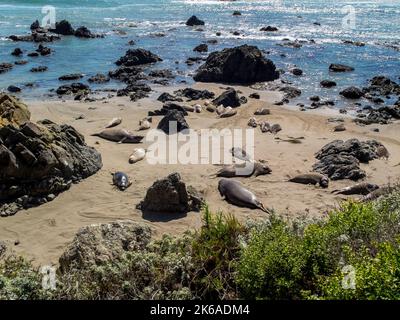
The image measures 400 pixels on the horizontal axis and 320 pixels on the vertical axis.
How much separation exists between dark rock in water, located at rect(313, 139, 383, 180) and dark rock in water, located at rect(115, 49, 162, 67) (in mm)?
15274

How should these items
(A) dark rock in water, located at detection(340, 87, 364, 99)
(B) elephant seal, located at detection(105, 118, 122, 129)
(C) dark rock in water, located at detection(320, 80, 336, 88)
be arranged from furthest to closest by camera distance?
(C) dark rock in water, located at detection(320, 80, 336, 88), (A) dark rock in water, located at detection(340, 87, 364, 99), (B) elephant seal, located at detection(105, 118, 122, 129)

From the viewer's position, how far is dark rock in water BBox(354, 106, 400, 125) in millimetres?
17516

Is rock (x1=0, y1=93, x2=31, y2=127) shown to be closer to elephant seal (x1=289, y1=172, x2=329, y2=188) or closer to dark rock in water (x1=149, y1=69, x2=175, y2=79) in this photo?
elephant seal (x1=289, y1=172, x2=329, y2=188)

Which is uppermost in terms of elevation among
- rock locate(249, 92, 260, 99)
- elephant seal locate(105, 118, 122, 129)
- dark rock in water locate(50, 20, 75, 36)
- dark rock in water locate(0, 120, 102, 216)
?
dark rock in water locate(0, 120, 102, 216)

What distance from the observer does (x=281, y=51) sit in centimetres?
3131

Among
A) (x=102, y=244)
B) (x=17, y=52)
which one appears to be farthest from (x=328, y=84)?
(x=17, y=52)

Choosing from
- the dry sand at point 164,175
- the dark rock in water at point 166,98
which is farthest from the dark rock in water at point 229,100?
the dark rock in water at point 166,98

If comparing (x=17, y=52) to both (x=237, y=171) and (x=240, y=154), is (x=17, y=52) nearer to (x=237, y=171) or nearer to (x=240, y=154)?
(x=240, y=154)

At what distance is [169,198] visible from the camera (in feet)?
34.1

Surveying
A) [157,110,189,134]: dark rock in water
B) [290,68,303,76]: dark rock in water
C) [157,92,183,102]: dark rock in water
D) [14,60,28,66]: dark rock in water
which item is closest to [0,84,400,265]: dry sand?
[157,110,189,134]: dark rock in water

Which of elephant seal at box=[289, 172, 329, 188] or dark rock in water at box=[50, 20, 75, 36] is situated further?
dark rock in water at box=[50, 20, 75, 36]

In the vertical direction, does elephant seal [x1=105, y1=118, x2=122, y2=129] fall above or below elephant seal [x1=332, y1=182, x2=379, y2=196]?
below

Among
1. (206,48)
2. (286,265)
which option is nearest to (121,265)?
(286,265)

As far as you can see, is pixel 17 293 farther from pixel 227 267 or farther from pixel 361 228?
pixel 361 228
